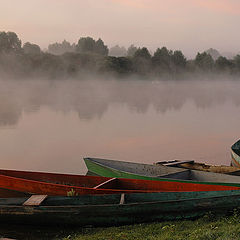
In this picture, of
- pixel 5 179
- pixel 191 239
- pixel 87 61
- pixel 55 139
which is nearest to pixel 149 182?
pixel 191 239

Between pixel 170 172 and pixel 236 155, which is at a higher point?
pixel 236 155

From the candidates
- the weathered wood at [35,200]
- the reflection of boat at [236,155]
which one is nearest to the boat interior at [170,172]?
the reflection of boat at [236,155]

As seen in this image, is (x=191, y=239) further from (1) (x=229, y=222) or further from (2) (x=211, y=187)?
(2) (x=211, y=187)

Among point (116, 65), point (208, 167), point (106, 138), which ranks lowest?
point (208, 167)

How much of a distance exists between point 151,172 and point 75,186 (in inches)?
155

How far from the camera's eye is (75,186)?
39.8 feet

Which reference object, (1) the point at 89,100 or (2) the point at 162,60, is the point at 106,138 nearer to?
(1) the point at 89,100

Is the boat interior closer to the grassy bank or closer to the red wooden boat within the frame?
the red wooden boat

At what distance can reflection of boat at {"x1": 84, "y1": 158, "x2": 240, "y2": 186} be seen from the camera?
42.6 feet

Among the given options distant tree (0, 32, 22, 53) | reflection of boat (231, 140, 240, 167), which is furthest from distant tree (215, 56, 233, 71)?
reflection of boat (231, 140, 240, 167)

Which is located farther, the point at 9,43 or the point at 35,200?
the point at 9,43

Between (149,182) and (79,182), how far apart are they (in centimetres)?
277

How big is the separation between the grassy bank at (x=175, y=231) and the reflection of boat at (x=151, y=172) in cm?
320

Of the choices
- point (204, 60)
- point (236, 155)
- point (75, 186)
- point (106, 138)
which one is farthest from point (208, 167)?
point (204, 60)
